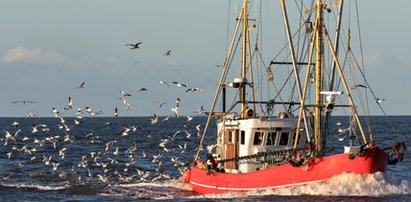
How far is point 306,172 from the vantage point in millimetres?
42406

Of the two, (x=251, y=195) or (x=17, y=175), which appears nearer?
(x=251, y=195)

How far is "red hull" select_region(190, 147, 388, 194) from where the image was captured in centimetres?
4142

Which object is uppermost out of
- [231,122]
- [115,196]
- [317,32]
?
[317,32]

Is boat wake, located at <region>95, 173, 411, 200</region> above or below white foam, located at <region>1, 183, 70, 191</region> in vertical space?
above

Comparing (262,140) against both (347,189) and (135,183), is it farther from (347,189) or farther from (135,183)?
(135,183)

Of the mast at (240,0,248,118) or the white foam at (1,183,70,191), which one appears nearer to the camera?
the mast at (240,0,248,118)

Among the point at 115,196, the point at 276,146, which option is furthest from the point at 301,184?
the point at 115,196

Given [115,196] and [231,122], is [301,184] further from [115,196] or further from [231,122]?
[115,196]

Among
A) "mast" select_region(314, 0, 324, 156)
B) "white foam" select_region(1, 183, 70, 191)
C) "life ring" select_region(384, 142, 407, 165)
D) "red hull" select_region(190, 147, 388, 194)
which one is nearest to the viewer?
"life ring" select_region(384, 142, 407, 165)

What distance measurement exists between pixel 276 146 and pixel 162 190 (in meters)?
8.70

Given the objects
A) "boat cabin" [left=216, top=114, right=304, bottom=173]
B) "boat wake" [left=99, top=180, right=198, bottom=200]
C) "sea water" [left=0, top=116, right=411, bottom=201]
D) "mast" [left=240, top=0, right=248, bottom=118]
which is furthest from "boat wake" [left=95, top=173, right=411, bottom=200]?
"mast" [left=240, top=0, right=248, bottom=118]

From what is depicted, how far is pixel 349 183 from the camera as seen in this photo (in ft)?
137

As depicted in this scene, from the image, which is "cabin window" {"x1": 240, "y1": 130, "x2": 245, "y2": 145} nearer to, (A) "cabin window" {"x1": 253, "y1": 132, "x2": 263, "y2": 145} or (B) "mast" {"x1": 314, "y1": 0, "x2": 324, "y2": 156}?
(A) "cabin window" {"x1": 253, "y1": 132, "x2": 263, "y2": 145}

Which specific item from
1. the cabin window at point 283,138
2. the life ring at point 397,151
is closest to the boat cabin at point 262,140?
the cabin window at point 283,138
